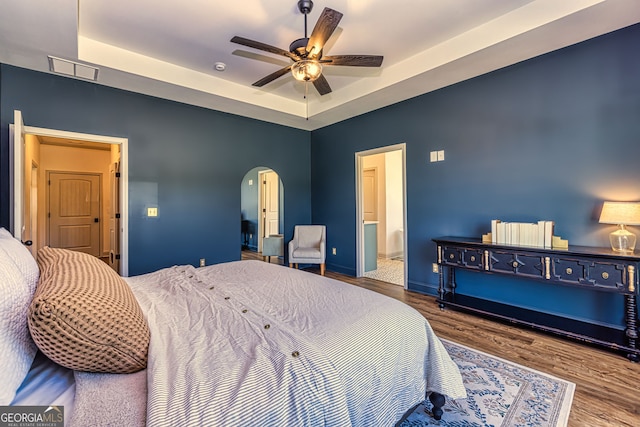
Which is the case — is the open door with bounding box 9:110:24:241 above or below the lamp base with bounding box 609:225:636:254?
above

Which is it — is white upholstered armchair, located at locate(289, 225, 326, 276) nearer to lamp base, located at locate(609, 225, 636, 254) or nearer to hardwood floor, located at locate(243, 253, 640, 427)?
hardwood floor, located at locate(243, 253, 640, 427)

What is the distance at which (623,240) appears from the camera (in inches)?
95.3

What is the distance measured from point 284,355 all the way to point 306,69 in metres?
2.11

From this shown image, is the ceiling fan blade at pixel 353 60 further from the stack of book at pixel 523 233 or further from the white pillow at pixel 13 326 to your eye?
the white pillow at pixel 13 326

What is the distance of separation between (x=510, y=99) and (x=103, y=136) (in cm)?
481

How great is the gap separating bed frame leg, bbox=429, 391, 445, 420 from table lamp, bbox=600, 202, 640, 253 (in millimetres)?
2118

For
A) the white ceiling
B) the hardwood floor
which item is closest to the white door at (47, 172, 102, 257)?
the white ceiling

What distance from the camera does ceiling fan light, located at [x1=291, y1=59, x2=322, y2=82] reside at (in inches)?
90.5

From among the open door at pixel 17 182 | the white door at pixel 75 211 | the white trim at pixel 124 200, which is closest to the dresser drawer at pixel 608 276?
the open door at pixel 17 182

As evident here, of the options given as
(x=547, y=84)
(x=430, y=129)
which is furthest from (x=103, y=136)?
(x=547, y=84)

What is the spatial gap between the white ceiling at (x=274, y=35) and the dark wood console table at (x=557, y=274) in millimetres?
1941

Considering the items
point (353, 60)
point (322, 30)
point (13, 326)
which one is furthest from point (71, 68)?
point (13, 326)

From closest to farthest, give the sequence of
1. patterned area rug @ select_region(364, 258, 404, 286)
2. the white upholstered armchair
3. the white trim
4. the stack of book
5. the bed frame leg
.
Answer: the bed frame leg < the stack of book < the white trim < patterned area rug @ select_region(364, 258, 404, 286) < the white upholstered armchair

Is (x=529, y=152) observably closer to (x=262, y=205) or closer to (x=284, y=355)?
(x=284, y=355)
